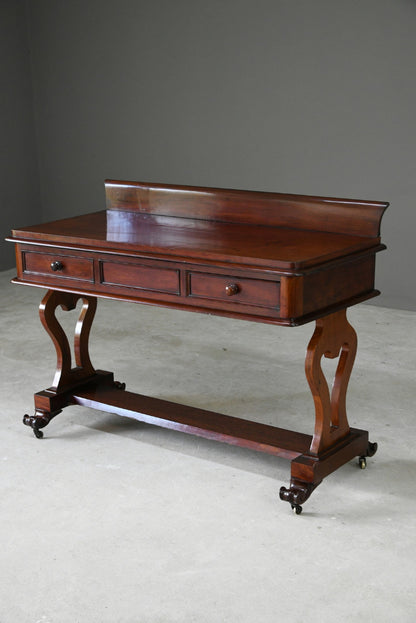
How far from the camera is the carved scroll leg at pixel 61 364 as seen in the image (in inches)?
144

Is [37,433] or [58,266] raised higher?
[58,266]

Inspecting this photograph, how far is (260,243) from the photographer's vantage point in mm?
3045

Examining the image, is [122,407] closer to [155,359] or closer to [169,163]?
[155,359]

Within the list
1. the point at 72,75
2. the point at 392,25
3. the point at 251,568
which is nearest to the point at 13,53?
the point at 72,75

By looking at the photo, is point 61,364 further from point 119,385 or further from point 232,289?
point 232,289

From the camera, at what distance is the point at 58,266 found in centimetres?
334

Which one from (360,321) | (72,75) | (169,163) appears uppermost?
(72,75)

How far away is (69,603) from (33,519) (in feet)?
1.79

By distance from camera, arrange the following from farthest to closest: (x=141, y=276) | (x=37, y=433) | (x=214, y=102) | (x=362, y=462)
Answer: (x=214, y=102) < (x=37, y=433) < (x=362, y=462) < (x=141, y=276)

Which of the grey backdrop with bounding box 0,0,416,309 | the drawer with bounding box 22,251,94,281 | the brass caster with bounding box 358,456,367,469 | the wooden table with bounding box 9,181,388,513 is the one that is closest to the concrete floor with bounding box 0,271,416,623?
the brass caster with bounding box 358,456,367,469

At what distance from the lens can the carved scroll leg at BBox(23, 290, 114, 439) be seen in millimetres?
3652

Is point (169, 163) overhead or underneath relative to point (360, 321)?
overhead

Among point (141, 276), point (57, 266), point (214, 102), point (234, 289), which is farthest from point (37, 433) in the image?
point (214, 102)

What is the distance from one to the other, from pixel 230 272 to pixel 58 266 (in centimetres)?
81
